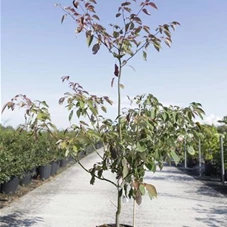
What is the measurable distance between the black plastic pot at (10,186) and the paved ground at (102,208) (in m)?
0.36

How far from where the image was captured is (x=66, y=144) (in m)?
2.46

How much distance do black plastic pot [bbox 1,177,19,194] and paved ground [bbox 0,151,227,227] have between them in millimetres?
359

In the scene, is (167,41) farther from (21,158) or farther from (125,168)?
(21,158)

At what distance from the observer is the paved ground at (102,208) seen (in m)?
4.69

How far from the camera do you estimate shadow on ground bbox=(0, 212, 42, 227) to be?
4497mm

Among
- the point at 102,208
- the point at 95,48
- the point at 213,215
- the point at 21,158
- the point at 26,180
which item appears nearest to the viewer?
the point at 95,48

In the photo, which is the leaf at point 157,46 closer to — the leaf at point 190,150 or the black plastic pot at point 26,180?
the leaf at point 190,150

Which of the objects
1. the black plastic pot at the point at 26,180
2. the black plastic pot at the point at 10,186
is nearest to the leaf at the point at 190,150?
the black plastic pot at the point at 10,186

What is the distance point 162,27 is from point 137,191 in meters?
1.39

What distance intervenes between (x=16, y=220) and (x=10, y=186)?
2000 millimetres

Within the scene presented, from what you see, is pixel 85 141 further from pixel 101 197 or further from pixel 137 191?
pixel 101 197

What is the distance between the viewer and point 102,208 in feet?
18.3

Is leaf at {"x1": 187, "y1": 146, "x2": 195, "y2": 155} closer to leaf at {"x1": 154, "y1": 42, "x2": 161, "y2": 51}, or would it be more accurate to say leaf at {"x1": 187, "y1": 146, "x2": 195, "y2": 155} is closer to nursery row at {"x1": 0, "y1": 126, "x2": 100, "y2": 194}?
leaf at {"x1": 154, "y1": 42, "x2": 161, "y2": 51}

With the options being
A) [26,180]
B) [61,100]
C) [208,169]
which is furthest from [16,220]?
[208,169]
